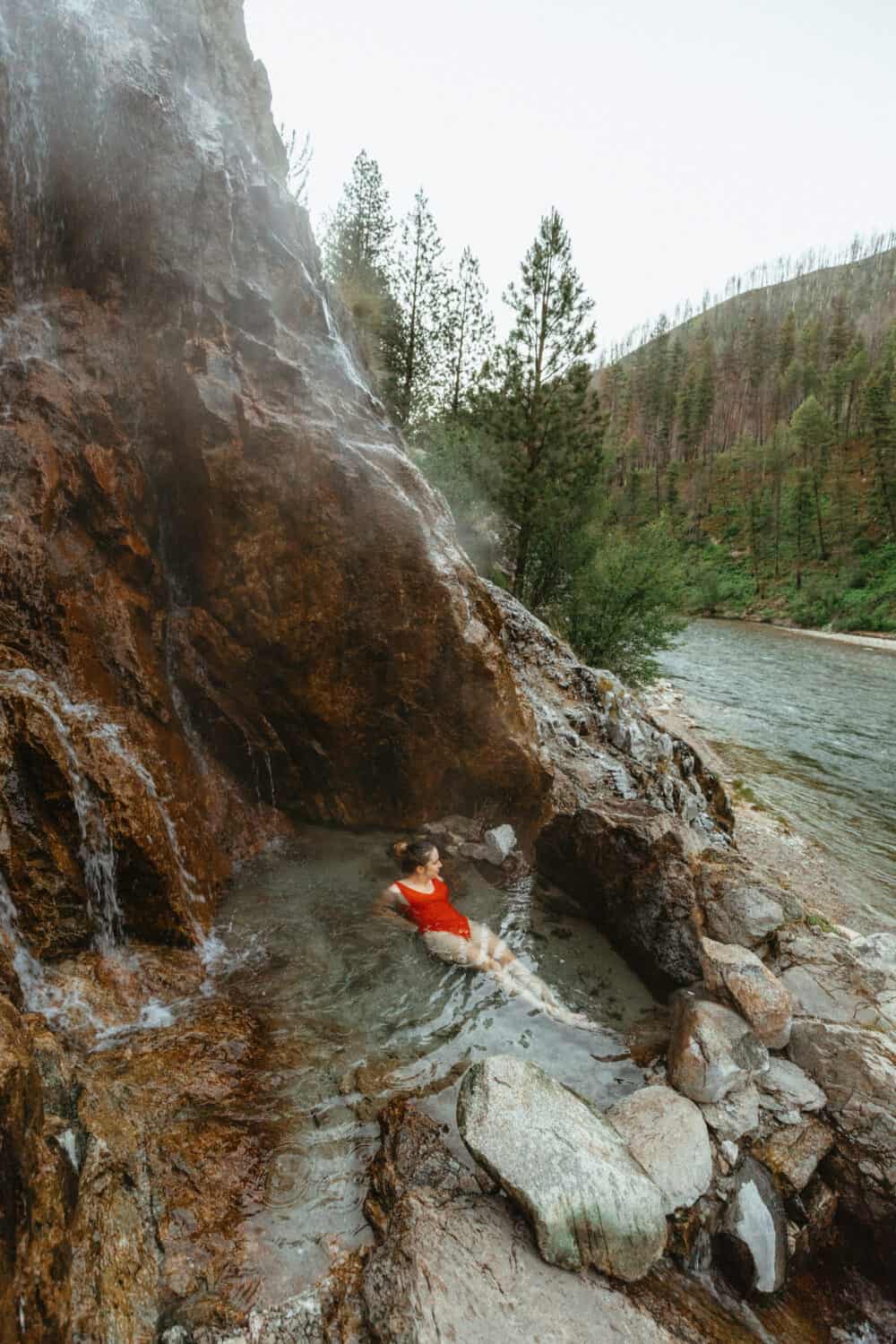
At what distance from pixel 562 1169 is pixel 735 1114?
1.42 metres

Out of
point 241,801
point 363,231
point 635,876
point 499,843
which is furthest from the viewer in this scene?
point 363,231

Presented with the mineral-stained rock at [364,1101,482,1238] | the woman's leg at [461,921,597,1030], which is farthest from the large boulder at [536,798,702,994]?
the mineral-stained rock at [364,1101,482,1238]

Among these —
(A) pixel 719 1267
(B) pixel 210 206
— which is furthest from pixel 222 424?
(A) pixel 719 1267

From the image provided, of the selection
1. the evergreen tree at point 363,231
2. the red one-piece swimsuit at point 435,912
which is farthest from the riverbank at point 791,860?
the evergreen tree at point 363,231

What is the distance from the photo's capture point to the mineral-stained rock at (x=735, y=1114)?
3.79m

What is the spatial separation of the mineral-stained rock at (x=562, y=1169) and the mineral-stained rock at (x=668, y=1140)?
16 cm

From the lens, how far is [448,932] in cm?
544

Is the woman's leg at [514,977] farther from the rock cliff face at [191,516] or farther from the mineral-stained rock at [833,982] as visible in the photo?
the rock cliff face at [191,516]

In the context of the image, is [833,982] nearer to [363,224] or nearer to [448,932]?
[448,932]

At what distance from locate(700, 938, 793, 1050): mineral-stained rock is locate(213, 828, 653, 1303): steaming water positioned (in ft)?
2.51

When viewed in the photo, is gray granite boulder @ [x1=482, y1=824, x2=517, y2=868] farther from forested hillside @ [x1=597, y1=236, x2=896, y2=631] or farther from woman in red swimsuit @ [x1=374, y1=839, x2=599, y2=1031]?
forested hillside @ [x1=597, y1=236, x2=896, y2=631]

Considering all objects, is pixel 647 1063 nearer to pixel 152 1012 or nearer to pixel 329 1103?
pixel 329 1103

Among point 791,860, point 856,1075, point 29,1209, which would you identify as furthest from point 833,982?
point 791,860

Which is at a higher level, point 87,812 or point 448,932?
point 87,812
